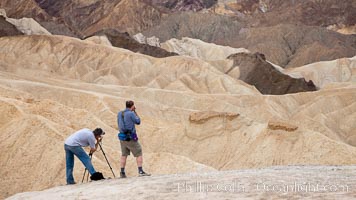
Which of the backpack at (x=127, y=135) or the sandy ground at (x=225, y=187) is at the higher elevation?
the backpack at (x=127, y=135)

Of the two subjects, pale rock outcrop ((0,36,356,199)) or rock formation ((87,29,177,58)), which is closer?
pale rock outcrop ((0,36,356,199))

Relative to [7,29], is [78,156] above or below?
below

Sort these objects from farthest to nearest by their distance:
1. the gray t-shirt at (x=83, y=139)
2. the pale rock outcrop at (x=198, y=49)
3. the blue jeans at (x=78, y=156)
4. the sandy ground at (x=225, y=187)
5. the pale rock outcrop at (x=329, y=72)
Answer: the pale rock outcrop at (x=198, y=49)
the pale rock outcrop at (x=329, y=72)
the blue jeans at (x=78, y=156)
the gray t-shirt at (x=83, y=139)
the sandy ground at (x=225, y=187)

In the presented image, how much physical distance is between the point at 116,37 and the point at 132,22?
49.7m

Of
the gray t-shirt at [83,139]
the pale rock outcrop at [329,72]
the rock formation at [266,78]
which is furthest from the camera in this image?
the pale rock outcrop at [329,72]

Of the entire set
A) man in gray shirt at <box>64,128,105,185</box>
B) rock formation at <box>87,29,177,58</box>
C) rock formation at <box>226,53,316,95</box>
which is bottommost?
man in gray shirt at <box>64,128,105,185</box>

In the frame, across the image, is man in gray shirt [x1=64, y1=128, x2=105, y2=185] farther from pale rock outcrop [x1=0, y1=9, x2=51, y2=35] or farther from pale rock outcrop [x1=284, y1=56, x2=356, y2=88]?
pale rock outcrop [x1=0, y1=9, x2=51, y2=35]

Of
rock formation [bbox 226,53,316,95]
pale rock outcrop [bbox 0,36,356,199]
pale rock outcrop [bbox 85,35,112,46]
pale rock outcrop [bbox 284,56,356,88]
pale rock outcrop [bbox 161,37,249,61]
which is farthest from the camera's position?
pale rock outcrop [bbox 161,37,249,61]

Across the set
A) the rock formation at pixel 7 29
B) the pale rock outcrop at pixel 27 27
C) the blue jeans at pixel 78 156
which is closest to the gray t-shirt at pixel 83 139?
the blue jeans at pixel 78 156

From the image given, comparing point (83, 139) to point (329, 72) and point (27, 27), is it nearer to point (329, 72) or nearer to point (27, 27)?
point (329, 72)

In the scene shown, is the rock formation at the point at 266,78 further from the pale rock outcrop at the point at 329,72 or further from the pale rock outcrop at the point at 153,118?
the pale rock outcrop at the point at 153,118

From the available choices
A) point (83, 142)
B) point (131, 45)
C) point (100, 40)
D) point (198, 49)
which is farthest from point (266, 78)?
point (83, 142)

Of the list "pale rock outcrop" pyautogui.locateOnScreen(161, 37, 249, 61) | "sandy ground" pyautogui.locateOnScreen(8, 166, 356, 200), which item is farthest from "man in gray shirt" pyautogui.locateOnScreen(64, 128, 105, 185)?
"pale rock outcrop" pyautogui.locateOnScreen(161, 37, 249, 61)

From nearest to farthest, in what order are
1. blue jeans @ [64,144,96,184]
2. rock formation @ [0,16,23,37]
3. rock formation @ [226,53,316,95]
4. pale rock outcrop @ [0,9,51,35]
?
blue jeans @ [64,144,96,184], rock formation @ [226,53,316,95], rock formation @ [0,16,23,37], pale rock outcrop @ [0,9,51,35]
